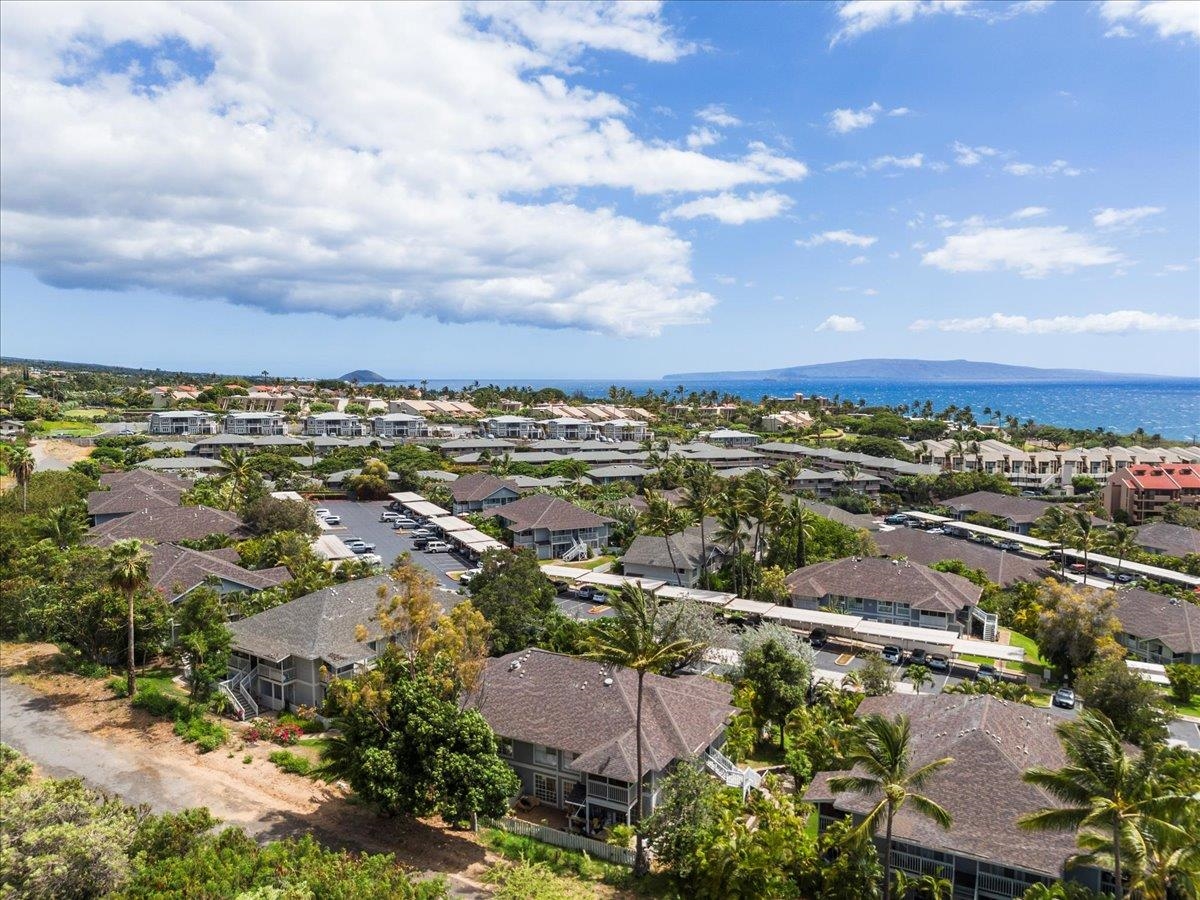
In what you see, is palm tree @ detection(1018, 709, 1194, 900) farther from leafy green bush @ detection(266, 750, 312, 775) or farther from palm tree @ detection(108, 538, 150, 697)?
palm tree @ detection(108, 538, 150, 697)

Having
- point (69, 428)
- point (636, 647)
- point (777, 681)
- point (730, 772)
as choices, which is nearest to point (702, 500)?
point (777, 681)

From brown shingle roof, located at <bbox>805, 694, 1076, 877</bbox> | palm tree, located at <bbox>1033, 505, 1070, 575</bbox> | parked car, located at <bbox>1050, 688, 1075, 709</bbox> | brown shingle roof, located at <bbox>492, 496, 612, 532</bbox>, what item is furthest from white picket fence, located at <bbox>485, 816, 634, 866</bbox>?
palm tree, located at <bbox>1033, 505, 1070, 575</bbox>

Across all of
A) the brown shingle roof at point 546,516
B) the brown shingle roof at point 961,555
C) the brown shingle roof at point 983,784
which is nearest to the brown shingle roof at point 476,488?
the brown shingle roof at point 546,516

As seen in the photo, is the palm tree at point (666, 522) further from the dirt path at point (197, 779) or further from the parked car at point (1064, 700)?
the dirt path at point (197, 779)

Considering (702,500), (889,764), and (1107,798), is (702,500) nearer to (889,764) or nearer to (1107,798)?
(889,764)

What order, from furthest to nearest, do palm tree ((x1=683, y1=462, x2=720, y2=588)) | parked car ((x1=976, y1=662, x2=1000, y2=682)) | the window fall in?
1. palm tree ((x1=683, y1=462, x2=720, y2=588))
2. parked car ((x1=976, y1=662, x2=1000, y2=682))
3. the window
